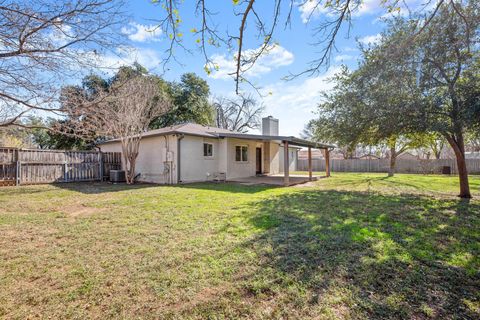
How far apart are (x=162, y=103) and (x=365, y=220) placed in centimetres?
1263

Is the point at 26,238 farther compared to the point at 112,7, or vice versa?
the point at 26,238

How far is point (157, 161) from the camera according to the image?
13.3 meters

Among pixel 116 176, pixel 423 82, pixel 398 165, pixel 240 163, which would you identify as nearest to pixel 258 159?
pixel 240 163

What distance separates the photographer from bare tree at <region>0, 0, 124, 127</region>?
9.24 feet

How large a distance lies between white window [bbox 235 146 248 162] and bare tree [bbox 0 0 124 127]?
1168cm

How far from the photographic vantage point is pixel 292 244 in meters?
3.76

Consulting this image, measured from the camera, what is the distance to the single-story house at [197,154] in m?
12.3

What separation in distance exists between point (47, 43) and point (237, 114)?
101 ft

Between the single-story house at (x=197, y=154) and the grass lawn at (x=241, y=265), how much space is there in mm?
6675

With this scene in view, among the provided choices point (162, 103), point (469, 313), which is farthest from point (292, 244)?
point (162, 103)

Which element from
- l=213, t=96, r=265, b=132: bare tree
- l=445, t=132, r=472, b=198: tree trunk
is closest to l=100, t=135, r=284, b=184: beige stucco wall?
l=445, t=132, r=472, b=198: tree trunk

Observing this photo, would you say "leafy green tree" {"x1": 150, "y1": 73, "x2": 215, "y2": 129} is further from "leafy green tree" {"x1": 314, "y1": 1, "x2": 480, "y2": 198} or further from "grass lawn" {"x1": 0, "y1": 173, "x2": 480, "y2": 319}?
"grass lawn" {"x1": 0, "y1": 173, "x2": 480, "y2": 319}

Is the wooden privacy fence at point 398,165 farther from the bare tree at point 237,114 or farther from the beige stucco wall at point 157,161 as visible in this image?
the beige stucco wall at point 157,161

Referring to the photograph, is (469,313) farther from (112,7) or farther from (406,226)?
(112,7)
